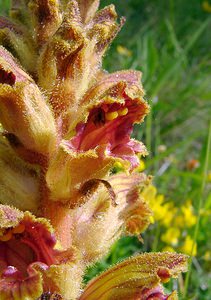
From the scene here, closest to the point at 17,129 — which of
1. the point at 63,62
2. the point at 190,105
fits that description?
the point at 63,62

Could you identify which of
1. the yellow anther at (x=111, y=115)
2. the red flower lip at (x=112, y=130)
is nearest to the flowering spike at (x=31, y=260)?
the red flower lip at (x=112, y=130)

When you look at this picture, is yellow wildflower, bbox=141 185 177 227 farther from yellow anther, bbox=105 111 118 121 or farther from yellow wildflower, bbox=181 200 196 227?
yellow anther, bbox=105 111 118 121

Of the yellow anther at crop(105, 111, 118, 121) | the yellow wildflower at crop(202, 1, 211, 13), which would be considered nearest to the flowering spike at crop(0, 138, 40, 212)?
the yellow anther at crop(105, 111, 118, 121)

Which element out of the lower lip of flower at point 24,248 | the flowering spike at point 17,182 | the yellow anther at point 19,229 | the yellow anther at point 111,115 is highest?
the yellow anther at point 111,115

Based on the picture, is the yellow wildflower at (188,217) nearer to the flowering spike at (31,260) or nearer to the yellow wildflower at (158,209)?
the yellow wildflower at (158,209)

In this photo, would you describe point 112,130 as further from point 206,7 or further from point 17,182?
point 206,7

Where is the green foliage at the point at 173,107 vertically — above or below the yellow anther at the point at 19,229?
above

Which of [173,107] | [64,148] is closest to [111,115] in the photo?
[64,148]
